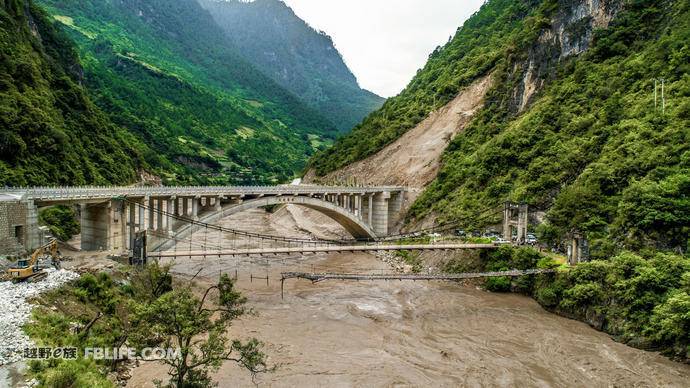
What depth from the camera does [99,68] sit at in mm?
101500

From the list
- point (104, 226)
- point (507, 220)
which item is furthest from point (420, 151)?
point (104, 226)

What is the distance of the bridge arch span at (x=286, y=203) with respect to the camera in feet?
93.2

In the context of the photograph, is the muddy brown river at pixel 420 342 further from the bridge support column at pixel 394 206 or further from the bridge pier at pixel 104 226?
the bridge support column at pixel 394 206

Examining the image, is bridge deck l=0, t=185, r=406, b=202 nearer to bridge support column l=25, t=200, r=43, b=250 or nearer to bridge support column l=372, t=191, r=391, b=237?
bridge support column l=25, t=200, r=43, b=250

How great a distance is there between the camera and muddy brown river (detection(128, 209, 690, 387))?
15516 millimetres

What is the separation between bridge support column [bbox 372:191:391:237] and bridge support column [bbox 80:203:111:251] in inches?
956

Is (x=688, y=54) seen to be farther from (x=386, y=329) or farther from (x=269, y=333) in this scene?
(x=269, y=333)

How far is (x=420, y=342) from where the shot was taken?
19.1m

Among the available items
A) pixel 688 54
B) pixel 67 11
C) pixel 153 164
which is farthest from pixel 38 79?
pixel 67 11

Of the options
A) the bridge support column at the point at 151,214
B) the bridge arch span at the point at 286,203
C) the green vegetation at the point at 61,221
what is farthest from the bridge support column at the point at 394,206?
the green vegetation at the point at 61,221

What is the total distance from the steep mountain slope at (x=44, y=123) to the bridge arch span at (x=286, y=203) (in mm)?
13470

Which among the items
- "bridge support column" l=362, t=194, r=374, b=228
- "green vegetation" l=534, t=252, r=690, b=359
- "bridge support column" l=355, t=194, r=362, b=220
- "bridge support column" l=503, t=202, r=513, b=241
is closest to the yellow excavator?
"green vegetation" l=534, t=252, r=690, b=359

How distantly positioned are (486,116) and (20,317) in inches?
1700

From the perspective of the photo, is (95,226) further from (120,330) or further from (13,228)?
(120,330)
